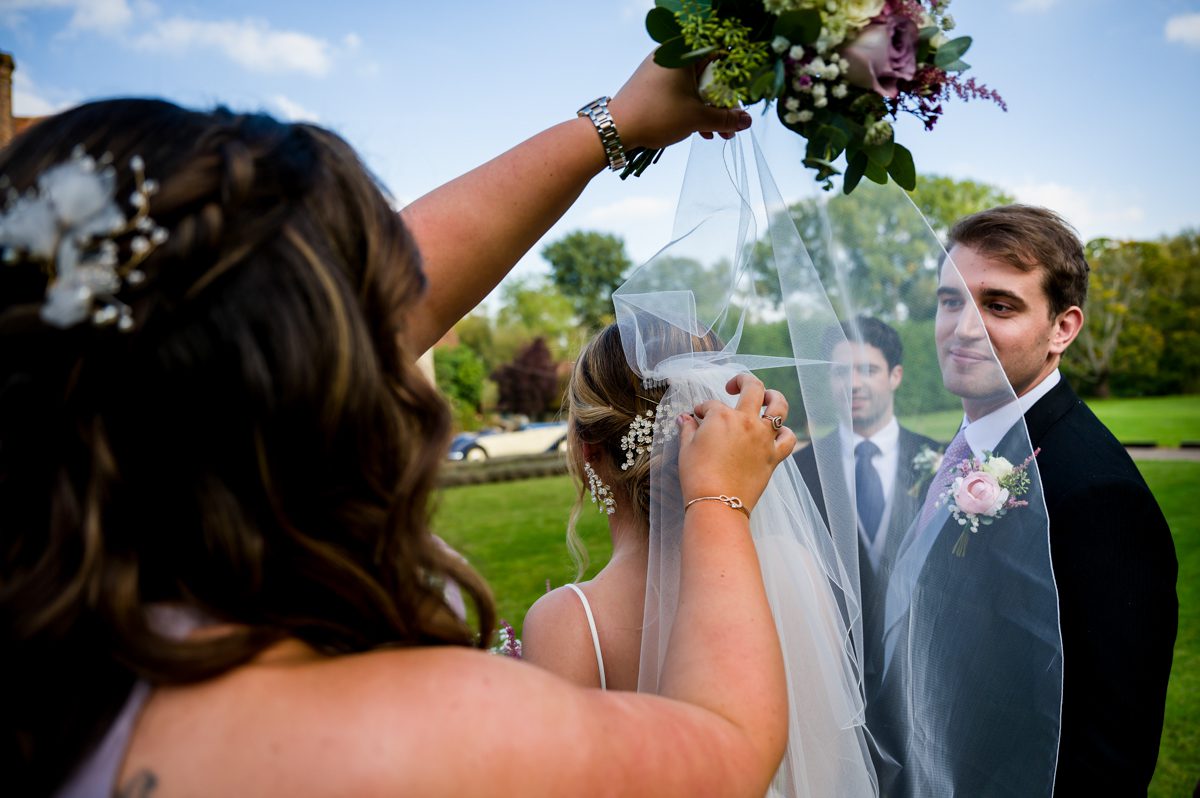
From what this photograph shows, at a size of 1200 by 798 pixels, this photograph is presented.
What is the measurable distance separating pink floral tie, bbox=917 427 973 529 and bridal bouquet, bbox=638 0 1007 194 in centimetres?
85

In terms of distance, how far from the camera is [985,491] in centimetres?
206

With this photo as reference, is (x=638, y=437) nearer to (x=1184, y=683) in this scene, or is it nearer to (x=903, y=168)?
(x=903, y=168)

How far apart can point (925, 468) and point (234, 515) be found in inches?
71.6

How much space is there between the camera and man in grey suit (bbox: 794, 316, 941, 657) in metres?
2.07

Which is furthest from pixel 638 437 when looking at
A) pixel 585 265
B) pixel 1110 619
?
pixel 585 265

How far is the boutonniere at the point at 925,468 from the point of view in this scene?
2156mm

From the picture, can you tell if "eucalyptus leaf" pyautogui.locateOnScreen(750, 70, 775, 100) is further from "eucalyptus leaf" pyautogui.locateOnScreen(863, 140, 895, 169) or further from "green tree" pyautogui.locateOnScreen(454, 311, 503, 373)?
"green tree" pyautogui.locateOnScreen(454, 311, 503, 373)

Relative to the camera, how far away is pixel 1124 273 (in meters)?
41.2

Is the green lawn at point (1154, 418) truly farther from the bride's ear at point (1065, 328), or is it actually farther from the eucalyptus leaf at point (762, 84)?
the eucalyptus leaf at point (762, 84)

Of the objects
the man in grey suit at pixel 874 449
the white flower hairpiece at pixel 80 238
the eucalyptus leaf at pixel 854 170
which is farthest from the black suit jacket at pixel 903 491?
the white flower hairpiece at pixel 80 238

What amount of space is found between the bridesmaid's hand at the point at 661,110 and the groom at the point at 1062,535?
30.1 inches

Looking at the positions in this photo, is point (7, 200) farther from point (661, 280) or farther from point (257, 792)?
point (661, 280)

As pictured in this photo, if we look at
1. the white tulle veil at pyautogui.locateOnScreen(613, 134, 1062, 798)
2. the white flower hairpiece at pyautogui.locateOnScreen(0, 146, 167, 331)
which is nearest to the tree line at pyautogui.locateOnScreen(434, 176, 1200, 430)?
the white tulle veil at pyautogui.locateOnScreen(613, 134, 1062, 798)

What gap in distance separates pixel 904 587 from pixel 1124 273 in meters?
48.6
